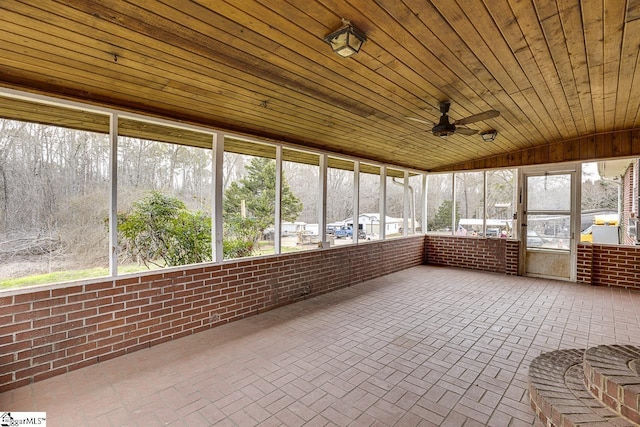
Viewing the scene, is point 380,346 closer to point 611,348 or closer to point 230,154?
point 611,348

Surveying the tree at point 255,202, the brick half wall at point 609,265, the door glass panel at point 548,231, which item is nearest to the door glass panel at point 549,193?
the door glass panel at point 548,231

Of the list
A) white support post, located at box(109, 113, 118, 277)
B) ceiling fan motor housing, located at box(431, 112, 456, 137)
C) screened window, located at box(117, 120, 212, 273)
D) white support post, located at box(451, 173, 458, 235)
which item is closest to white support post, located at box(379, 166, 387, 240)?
white support post, located at box(451, 173, 458, 235)

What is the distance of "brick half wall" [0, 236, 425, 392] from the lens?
248 cm

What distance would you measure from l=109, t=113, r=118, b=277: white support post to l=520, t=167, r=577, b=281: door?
7.44 metres

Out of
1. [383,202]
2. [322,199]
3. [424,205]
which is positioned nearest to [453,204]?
[424,205]

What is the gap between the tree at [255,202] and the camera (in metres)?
4.07

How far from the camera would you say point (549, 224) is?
21.0 ft

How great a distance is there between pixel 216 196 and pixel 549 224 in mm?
6681

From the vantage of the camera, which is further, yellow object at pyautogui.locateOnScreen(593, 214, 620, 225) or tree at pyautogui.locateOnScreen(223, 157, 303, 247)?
yellow object at pyautogui.locateOnScreen(593, 214, 620, 225)

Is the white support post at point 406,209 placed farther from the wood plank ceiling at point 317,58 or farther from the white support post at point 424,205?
the wood plank ceiling at point 317,58

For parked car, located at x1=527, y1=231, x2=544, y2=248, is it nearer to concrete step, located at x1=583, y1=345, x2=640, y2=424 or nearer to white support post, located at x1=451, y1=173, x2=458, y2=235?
white support post, located at x1=451, y1=173, x2=458, y2=235

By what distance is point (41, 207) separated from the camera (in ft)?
8.86

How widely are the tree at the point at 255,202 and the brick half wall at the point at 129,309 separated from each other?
1.50ft

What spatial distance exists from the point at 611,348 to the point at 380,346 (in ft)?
6.25
